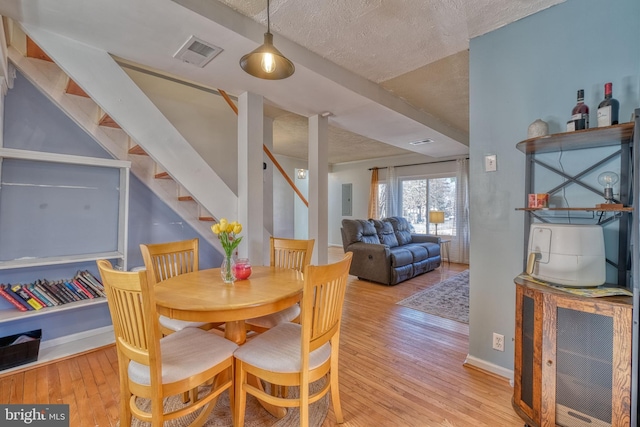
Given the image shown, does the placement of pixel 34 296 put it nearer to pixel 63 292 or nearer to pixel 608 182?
pixel 63 292

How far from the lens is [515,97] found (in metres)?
2.01

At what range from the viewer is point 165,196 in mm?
3076

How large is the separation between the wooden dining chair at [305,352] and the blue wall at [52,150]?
6.57 ft

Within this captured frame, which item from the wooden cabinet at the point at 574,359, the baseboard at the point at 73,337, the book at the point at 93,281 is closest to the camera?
the wooden cabinet at the point at 574,359

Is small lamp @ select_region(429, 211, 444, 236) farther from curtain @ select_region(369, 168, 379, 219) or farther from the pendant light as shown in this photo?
the pendant light

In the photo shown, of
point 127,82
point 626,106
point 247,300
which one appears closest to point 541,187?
point 626,106

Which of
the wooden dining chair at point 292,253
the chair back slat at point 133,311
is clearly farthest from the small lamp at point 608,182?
the chair back slat at point 133,311

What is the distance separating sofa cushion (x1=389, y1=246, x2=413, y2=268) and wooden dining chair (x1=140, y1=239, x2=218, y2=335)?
9.90 ft

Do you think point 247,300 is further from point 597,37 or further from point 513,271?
point 597,37

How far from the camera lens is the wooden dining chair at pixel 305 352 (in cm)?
132

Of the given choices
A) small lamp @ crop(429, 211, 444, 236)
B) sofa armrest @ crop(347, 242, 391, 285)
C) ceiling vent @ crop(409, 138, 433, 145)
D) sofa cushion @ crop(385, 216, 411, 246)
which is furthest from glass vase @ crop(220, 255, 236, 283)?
small lamp @ crop(429, 211, 444, 236)

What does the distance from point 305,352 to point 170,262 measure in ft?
4.72

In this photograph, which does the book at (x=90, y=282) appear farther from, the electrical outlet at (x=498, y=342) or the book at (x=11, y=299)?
the electrical outlet at (x=498, y=342)

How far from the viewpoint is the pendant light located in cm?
156
